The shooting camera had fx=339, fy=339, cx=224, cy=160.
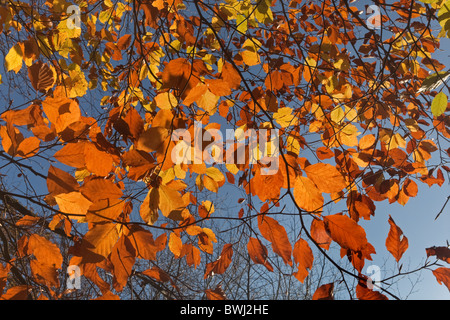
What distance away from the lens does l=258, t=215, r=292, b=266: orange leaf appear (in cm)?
82

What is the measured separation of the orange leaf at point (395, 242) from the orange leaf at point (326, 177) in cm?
20

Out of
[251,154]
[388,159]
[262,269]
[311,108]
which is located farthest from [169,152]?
[262,269]

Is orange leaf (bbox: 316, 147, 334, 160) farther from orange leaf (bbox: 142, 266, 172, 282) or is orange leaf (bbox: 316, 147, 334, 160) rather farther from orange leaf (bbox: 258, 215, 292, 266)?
orange leaf (bbox: 142, 266, 172, 282)

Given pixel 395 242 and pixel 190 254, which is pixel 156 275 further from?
pixel 395 242

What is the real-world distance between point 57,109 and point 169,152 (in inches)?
15.6

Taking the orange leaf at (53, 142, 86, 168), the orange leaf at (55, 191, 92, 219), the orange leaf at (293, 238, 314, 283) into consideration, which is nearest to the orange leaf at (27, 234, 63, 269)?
the orange leaf at (55, 191, 92, 219)

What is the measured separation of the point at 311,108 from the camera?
1771mm

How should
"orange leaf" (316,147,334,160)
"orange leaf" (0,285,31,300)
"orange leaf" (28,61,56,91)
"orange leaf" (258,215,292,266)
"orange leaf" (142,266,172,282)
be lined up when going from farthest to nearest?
"orange leaf" (316,147,334,160), "orange leaf" (142,266,172,282), "orange leaf" (28,61,56,91), "orange leaf" (0,285,31,300), "orange leaf" (258,215,292,266)

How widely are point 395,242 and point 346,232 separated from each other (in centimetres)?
21

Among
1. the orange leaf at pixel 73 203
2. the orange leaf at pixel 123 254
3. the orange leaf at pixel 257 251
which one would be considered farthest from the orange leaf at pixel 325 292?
the orange leaf at pixel 73 203

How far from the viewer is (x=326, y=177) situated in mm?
766

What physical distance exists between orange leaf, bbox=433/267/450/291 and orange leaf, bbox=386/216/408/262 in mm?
129

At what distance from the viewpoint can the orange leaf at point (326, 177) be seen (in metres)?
0.76

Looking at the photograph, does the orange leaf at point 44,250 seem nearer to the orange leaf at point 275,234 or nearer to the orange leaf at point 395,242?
the orange leaf at point 275,234
